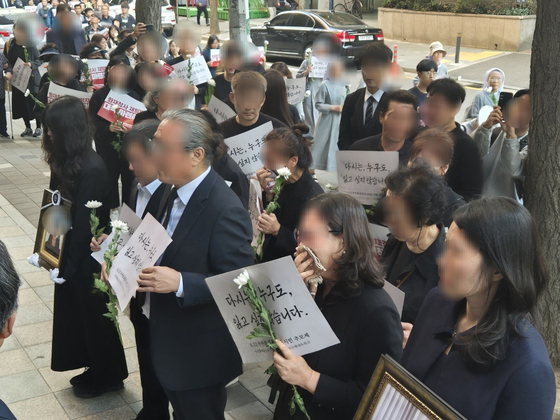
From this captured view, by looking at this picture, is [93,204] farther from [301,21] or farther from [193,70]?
[301,21]

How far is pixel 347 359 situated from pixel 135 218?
57.3 inches

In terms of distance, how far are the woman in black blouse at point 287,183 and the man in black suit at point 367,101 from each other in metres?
1.85

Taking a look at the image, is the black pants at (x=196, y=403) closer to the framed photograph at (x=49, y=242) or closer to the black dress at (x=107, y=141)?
the framed photograph at (x=49, y=242)

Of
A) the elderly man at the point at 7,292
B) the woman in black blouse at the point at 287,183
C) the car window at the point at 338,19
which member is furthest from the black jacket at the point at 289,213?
the car window at the point at 338,19

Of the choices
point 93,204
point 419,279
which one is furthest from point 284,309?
point 93,204

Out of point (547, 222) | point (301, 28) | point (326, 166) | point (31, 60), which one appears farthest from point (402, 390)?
point (301, 28)

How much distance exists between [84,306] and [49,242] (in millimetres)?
472

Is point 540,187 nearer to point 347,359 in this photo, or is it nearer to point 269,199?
point 269,199

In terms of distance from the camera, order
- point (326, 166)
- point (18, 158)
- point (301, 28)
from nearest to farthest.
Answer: point (326, 166)
point (18, 158)
point (301, 28)

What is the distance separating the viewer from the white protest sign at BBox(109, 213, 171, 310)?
2.87 m

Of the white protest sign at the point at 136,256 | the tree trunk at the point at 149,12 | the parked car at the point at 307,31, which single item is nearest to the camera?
the white protest sign at the point at 136,256

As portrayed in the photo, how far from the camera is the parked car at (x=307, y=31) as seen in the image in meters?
19.3

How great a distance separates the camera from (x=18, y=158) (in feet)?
35.7

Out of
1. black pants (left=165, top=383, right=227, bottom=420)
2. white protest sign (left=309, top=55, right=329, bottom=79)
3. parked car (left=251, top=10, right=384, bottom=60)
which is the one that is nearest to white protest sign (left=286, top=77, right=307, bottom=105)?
white protest sign (left=309, top=55, right=329, bottom=79)
